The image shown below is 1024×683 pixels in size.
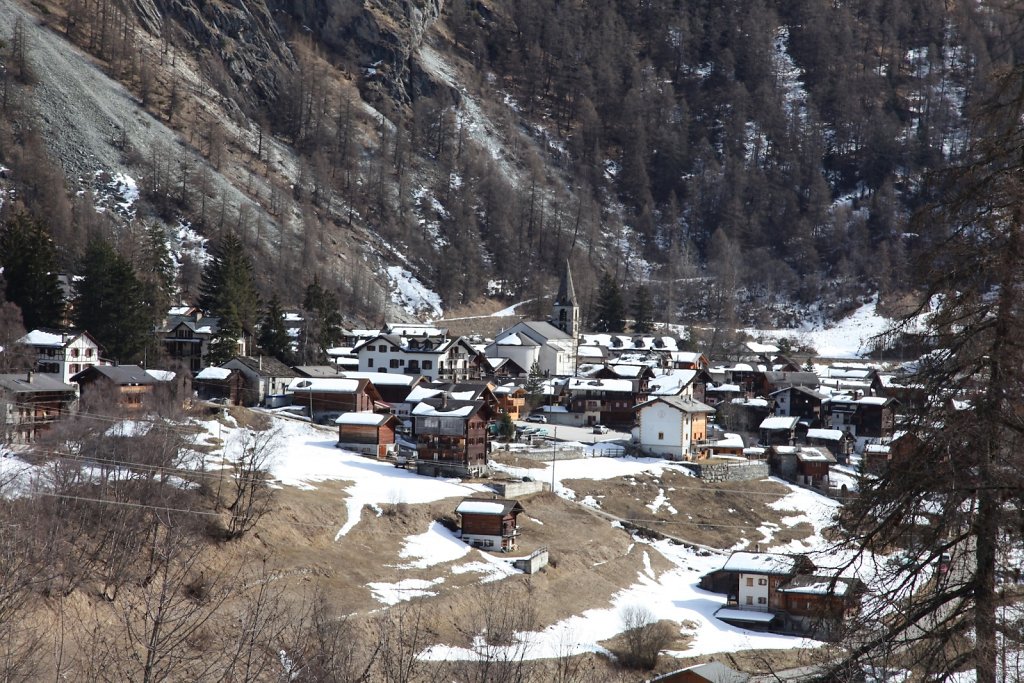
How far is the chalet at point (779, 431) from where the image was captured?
6488 centimetres

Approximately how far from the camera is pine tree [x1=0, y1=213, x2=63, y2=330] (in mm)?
53062

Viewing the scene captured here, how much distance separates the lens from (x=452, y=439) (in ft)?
157

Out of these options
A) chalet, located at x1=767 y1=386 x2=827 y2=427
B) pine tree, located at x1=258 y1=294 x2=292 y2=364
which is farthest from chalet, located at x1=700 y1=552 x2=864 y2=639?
pine tree, located at x1=258 y1=294 x2=292 y2=364

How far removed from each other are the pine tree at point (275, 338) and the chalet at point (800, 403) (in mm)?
35939

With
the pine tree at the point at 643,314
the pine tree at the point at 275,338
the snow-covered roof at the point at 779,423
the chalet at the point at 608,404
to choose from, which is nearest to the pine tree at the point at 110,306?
the pine tree at the point at 275,338

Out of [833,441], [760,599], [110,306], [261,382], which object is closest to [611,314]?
[833,441]

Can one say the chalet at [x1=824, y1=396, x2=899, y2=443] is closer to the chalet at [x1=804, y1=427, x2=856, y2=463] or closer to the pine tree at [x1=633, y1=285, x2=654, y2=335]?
the chalet at [x1=804, y1=427, x2=856, y2=463]

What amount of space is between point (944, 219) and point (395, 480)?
3767cm

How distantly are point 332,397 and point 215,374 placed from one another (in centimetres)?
709

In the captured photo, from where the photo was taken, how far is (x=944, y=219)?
335 inches

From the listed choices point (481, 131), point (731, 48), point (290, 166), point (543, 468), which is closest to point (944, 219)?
point (543, 468)

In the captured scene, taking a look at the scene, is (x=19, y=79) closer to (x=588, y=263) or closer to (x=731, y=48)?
(x=588, y=263)

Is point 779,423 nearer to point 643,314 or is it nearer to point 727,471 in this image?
point 727,471

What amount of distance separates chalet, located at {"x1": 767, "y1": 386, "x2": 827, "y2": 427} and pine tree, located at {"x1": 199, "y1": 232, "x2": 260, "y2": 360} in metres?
38.9
